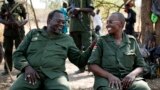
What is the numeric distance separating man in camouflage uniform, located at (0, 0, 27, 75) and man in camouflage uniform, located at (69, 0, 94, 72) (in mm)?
966

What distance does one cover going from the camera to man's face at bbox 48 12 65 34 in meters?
4.43

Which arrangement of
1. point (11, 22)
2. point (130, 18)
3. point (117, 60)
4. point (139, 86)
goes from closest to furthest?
1. point (139, 86)
2. point (117, 60)
3. point (11, 22)
4. point (130, 18)

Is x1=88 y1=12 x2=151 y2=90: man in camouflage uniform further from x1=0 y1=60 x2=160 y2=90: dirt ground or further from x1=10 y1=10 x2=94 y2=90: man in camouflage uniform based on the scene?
x1=0 y1=60 x2=160 y2=90: dirt ground

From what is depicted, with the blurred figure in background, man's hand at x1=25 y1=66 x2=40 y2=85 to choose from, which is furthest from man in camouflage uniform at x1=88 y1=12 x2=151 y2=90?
the blurred figure in background

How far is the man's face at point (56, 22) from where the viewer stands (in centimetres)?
443

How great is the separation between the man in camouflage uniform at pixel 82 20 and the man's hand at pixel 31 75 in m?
3.63

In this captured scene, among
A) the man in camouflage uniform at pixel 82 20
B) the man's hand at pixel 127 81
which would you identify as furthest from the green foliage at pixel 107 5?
the man's hand at pixel 127 81

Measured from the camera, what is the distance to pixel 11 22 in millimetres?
7746

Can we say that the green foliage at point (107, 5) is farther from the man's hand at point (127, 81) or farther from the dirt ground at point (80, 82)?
the man's hand at point (127, 81)

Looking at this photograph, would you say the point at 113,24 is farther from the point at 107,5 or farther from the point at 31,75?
the point at 107,5

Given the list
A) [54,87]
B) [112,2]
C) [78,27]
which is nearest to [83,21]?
[78,27]

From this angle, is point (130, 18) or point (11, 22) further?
point (130, 18)

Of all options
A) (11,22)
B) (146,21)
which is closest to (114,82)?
(11,22)

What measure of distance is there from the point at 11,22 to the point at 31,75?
12.3 ft
